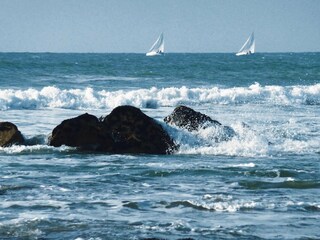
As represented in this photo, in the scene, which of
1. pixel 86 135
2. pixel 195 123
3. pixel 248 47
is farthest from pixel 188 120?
pixel 248 47

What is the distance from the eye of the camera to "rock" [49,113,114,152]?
46.5 feet

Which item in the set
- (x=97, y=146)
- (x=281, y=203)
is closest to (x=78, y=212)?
(x=281, y=203)

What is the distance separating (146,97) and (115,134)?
53.2ft

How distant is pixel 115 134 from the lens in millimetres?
14391

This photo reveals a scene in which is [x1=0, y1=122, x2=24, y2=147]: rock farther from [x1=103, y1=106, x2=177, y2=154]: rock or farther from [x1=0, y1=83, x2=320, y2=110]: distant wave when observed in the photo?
[x1=0, y1=83, x2=320, y2=110]: distant wave

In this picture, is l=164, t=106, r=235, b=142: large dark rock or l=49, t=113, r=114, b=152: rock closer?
l=49, t=113, r=114, b=152: rock

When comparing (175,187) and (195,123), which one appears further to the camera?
(195,123)

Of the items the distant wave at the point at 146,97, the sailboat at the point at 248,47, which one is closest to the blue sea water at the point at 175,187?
the distant wave at the point at 146,97

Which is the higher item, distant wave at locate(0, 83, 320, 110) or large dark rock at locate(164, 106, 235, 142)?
large dark rock at locate(164, 106, 235, 142)

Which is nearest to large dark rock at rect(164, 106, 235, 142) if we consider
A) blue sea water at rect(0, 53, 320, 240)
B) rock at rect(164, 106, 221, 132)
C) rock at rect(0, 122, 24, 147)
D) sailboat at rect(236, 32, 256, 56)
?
rock at rect(164, 106, 221, 132)

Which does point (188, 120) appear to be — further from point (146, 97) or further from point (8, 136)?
point (146, 97)

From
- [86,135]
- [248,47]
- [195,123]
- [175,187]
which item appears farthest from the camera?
[248,47]

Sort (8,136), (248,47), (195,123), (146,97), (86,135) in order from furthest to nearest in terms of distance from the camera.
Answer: (248,47) → (146,97) → (195,123) → (8,136) → (86,135)

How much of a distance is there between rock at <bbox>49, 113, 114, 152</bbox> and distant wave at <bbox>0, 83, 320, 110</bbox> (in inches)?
466
